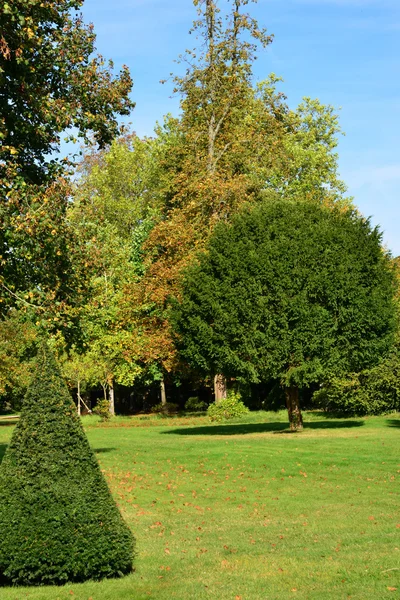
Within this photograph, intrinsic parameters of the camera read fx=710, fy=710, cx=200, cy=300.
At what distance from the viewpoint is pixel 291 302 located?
28438mm

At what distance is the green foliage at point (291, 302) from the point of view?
28562mm

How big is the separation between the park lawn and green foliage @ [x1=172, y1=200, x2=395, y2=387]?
3126mm

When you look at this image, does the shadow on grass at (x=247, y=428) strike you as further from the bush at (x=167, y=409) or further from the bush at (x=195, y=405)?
the bush at (x=195, y=405)

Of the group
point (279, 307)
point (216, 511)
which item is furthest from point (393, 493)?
point (279, 307)

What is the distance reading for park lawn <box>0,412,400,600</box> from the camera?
8.96 metres

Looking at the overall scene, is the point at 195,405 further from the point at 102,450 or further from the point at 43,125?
the point at 43,125

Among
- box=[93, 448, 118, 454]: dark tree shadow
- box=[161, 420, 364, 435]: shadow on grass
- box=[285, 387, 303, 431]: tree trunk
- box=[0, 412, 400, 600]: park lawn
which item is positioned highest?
box=[285, 387, 303, 431]: tree trunk

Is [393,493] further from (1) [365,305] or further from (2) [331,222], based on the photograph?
(2) [331,222]

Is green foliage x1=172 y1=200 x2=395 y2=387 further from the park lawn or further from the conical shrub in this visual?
the conical shrub

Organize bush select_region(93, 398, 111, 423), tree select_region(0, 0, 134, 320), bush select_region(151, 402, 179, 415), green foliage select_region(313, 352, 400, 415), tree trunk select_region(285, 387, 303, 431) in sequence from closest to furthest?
tree select_region(0, 0, 134, 320), tree trunk select_region(285, 387, 303, 431), green foliage select_region(313, 352, 400, 415), bush select_region(93, 398, 111, 423), bush select_region(151, 402, 179, 415)

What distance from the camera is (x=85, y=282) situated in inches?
808

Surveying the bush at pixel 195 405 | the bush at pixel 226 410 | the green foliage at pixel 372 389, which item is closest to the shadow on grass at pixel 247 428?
the bush at pixel 226 410

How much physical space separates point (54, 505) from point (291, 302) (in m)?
20.4

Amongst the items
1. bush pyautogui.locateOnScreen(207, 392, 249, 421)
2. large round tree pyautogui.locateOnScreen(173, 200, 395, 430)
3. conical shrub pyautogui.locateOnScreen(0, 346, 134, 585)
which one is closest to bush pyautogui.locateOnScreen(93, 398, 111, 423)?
bush pyautogui.locateOnScreen(207, 392, 249, 421)
